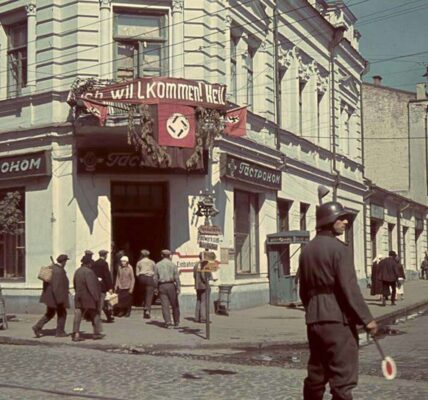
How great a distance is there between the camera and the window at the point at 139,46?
2022cm

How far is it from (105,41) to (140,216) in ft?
14.8

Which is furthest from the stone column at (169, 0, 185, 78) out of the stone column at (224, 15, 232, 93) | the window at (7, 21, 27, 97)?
the window at (7, 21, 27, 97)

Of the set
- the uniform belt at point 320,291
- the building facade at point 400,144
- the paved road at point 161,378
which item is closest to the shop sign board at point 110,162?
the paved road at point 161,378

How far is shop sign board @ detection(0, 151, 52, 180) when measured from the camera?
2003 cm

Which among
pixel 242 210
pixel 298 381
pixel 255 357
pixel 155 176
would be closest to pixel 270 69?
pixel 242 210

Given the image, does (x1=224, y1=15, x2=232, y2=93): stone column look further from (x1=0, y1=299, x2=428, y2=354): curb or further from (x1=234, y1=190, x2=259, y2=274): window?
(x1=0, y1=299, x2=428, y2=354): curb

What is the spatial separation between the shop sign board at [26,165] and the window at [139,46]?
111 inches

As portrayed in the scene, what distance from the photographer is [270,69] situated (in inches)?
976

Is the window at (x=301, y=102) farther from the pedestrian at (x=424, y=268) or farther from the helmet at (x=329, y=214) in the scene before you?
Result: the helmet at (x=329, y=214)

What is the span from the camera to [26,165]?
2047 centimetres

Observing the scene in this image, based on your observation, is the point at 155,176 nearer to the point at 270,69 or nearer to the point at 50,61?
the point at 50,61

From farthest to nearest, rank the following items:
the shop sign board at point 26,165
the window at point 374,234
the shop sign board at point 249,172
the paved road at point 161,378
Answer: the window at point 374,234
the shop sign board at point 249,172
the shop sign board at point 26,165
the paved road at point 161,378

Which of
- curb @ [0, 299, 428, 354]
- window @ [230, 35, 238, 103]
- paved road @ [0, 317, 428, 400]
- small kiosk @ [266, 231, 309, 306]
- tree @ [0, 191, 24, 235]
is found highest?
window @ [230, 35, 238, 103]

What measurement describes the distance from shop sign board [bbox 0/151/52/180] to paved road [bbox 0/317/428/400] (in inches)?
299
